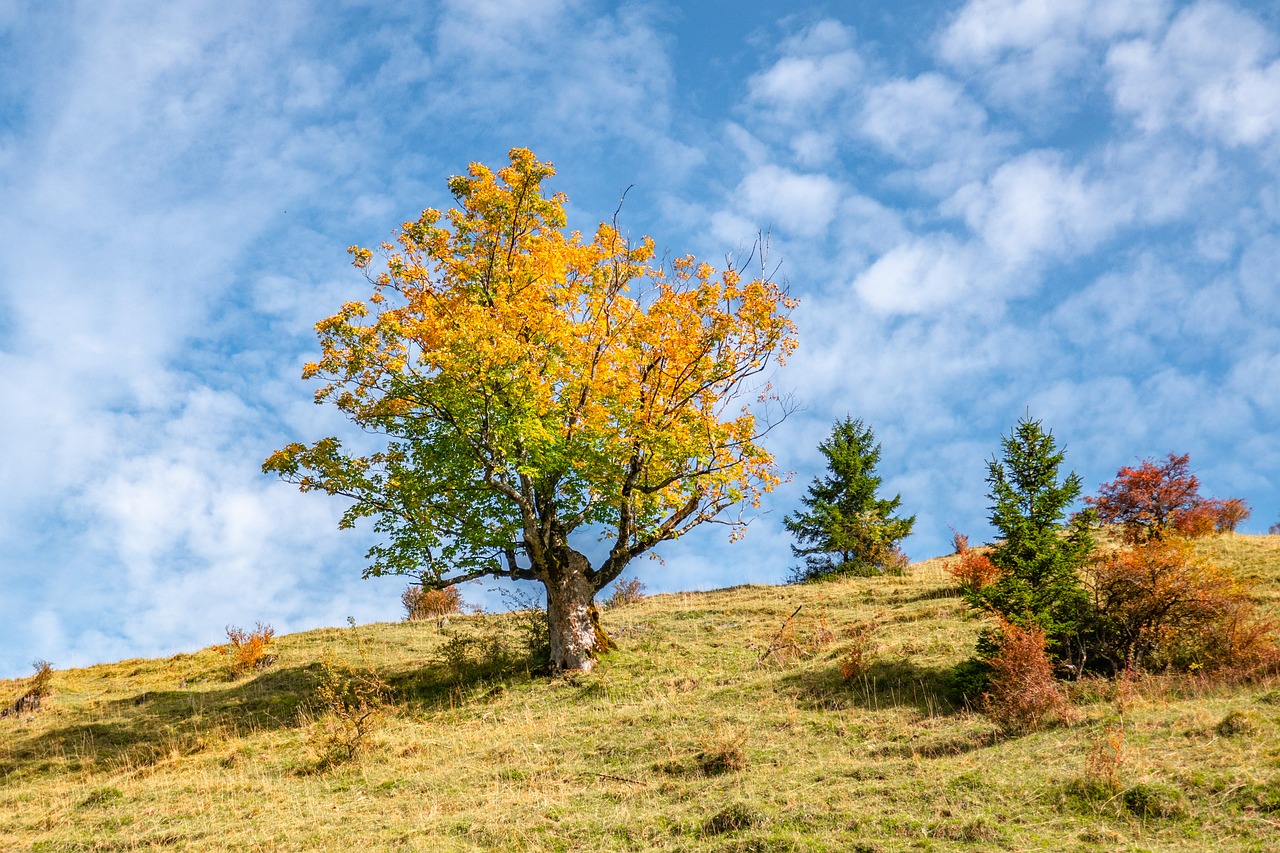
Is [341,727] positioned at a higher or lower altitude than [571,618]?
lower

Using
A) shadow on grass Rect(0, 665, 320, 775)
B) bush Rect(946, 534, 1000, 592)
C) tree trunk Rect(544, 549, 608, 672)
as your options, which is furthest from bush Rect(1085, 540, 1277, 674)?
shadow on grass Rect(0, 665, 320, 775)

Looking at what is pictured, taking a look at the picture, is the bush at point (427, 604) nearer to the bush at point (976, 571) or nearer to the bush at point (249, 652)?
the bush at point (249, 652)

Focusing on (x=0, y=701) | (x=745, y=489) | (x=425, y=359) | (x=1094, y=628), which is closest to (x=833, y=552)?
(x=745, y=489)

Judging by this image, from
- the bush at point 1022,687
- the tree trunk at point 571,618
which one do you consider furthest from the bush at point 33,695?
the bush at point 1022,687

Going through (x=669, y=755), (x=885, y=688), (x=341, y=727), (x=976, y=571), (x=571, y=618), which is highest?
(x=571, y=618)

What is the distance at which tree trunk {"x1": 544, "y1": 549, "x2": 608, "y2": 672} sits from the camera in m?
22.3

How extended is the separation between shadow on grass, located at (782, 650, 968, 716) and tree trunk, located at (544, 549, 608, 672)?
5.79 m

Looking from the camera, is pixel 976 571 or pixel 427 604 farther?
pixel 427 604

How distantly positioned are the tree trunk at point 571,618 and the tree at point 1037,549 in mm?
9628

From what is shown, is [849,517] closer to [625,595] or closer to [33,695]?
[625,595]

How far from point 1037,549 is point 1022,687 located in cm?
381

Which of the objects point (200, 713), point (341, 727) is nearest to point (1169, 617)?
point (341, 727)

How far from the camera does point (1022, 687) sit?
14773mm

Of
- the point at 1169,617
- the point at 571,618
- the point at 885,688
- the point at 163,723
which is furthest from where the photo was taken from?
the point at 571,618
